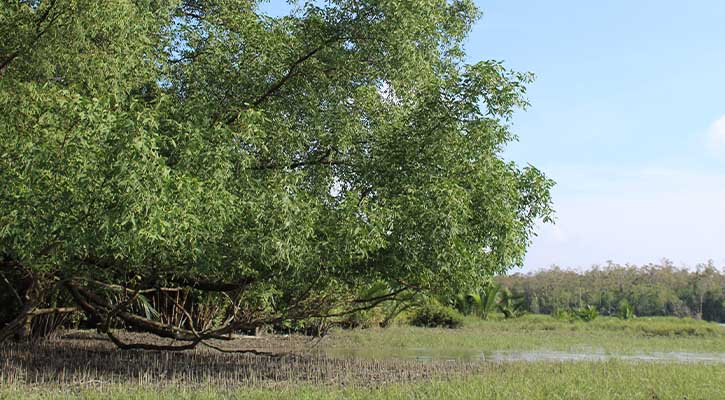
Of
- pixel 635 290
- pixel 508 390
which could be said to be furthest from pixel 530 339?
pixel 635 290

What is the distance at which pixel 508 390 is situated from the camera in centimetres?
996

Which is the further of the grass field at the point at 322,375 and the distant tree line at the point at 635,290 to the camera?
the distant tree line at the point at 635,290

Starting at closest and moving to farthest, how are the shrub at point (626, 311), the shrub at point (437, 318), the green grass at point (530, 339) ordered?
the green grass at point (530, 339)
the shrub at point (437, 318)
the shrub at point (626, 311)

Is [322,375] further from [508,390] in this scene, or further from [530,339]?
[530,339]

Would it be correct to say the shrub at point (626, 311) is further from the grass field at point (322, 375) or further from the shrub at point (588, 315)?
the grass field at point (322, 375)

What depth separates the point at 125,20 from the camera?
1083cm

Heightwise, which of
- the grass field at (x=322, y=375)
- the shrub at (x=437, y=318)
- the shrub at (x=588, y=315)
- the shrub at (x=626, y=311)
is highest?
the shrub at (x=626, y=311)

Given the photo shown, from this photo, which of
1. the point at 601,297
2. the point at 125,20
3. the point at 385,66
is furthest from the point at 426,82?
the point at 601,297

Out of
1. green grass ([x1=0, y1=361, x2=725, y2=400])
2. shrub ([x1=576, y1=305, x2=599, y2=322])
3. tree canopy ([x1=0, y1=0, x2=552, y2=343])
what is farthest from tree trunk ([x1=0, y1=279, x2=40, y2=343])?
shrub ([x1=576, y1=305, x2=599, y2=322])

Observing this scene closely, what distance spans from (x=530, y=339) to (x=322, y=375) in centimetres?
Answer: 1294

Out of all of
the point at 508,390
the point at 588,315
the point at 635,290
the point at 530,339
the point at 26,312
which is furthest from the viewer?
the point at 635,290

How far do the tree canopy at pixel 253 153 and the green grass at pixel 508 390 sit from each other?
1706 millimetres

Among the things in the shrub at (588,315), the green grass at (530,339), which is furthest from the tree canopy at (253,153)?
the shrub at (588,315)

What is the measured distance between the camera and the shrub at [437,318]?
29.8 m
